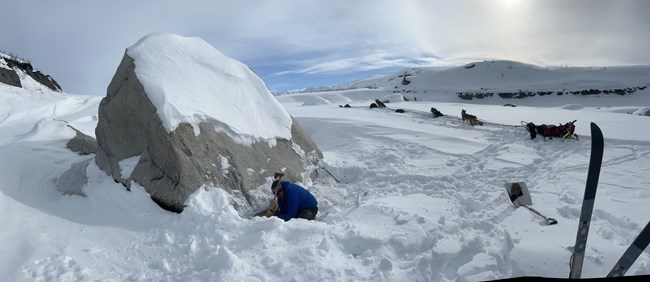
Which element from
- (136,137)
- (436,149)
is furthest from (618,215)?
(136,137)

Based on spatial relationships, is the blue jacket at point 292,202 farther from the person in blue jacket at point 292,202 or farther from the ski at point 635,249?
the ski at point 635,249

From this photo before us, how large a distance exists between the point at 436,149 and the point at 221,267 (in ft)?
22.4

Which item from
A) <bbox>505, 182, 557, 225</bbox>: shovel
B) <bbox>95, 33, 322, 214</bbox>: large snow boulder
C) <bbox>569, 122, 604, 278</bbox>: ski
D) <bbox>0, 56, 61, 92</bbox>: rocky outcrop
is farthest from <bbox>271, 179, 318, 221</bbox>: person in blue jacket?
<bbox>0, 56, 61, 92</bbox>: rocky outcrop

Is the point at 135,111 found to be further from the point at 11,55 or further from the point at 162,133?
the point at 11,55

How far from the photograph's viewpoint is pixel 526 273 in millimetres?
3465

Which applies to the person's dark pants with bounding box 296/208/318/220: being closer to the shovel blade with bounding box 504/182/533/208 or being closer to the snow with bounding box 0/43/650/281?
the snow with bounding box 0/43/650/281

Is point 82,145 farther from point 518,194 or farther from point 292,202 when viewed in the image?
point 518,194

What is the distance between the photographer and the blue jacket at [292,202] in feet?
17.6

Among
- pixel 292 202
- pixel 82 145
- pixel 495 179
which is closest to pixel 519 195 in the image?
pixel 495 179

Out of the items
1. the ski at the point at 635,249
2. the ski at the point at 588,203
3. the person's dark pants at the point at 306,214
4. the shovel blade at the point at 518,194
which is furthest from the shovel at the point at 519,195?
the person's dark pants at the point at 306,214

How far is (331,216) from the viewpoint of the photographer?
544 centimetres

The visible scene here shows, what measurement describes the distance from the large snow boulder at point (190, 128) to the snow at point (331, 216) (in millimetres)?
59

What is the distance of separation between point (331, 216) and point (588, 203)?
3233 millimetres

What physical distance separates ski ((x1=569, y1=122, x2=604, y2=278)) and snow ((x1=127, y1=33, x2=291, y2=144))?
16.0 feet
